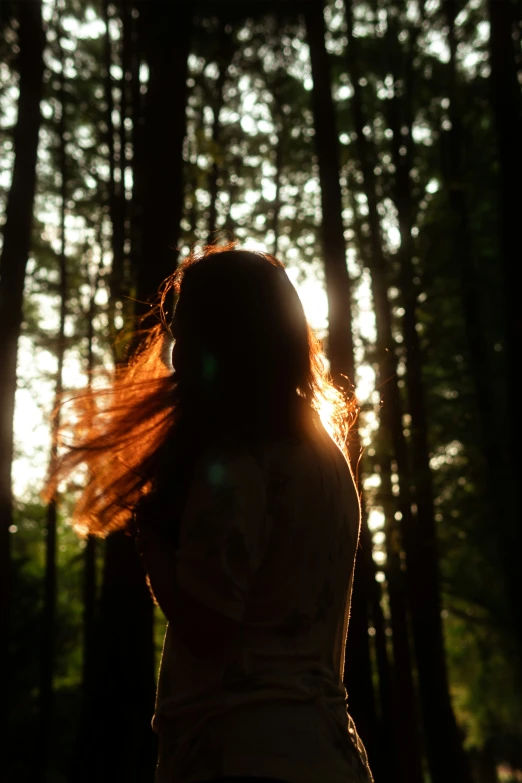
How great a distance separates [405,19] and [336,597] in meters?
14.0

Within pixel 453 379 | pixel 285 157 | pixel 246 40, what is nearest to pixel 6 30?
pixel 246 40

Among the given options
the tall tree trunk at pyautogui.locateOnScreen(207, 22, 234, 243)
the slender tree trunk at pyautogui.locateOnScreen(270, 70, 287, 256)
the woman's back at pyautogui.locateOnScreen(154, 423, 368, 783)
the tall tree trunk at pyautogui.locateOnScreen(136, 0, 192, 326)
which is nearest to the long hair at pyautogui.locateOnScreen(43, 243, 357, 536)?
the woman's back at pyautogui.locateOnScreen(154, 423, 368, 783)

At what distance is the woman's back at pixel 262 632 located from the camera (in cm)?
146

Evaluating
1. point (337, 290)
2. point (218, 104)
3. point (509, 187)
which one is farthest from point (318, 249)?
point (337, 290)

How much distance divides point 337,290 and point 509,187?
10.7ft

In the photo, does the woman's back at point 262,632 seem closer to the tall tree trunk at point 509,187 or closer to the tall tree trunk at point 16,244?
the tall tree trunk at point 16,244

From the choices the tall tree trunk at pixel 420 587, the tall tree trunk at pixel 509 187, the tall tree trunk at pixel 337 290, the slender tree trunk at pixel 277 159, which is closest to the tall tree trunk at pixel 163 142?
the tall tree trunk at pixel 337 290

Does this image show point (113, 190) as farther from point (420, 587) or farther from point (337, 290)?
point (420, 587)

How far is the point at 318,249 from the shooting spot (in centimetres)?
1547

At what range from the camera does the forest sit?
6914 millimetres

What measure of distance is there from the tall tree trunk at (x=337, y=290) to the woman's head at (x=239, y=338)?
321 cm

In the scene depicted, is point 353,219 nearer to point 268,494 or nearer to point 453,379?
point 453,379

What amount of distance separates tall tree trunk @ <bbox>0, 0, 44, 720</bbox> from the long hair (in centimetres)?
482

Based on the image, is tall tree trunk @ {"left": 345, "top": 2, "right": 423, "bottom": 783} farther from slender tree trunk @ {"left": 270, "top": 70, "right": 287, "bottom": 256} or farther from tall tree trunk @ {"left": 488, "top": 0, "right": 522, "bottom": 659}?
tall tree trunk @ {"left": 488, "top": 0, "right": 522, "bottom": 659}
